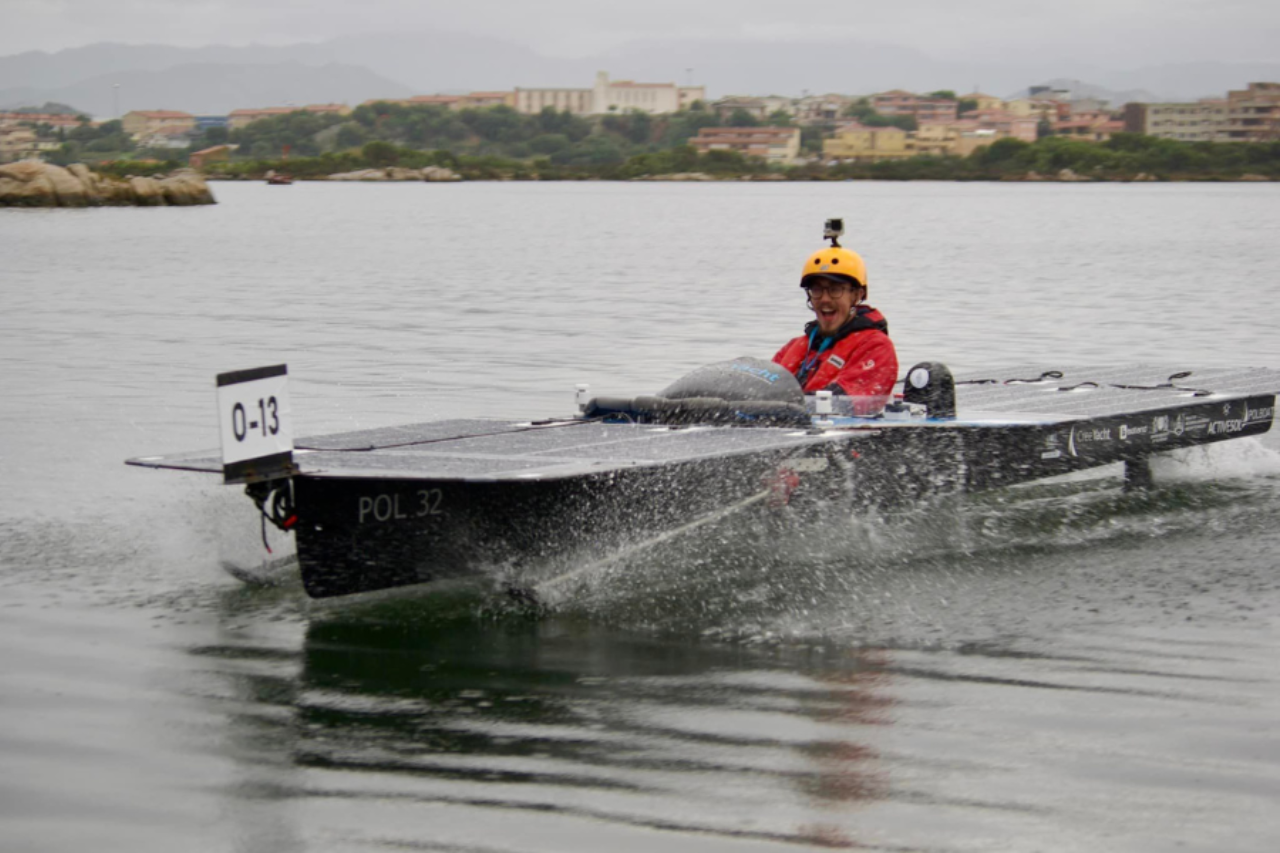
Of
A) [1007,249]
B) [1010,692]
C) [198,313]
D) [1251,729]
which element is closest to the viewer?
[1251,729]

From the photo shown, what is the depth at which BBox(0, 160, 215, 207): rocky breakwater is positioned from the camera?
236 ft

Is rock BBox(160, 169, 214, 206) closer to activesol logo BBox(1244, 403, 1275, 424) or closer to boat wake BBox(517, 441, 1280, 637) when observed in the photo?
activesol logo BBox(1244, 403, 1275, 424)

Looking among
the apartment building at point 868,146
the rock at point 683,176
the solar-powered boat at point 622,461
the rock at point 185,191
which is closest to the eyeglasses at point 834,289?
the solar-powered boat at point 622,461

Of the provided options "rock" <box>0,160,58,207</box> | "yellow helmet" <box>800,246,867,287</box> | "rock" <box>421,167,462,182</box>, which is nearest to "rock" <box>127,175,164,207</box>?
"rock" <box>0,160,58,207</box>

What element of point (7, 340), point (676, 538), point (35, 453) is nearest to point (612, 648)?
point (676, 538)

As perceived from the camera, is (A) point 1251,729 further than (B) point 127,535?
No

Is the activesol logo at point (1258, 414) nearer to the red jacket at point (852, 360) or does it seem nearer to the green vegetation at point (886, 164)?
the red jacket at point (852, 360)

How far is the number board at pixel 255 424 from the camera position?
694cm

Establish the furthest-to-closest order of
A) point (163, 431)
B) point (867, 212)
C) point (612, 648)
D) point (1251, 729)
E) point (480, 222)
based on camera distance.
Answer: point (867, 212) → point (480, 222) → point (163, 431) → point (612, 648) → point (1251, 729)

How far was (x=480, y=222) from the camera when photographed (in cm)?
7000

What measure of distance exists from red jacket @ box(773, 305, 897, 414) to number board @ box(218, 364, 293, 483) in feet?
12.2

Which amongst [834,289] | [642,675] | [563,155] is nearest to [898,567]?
[834,289]

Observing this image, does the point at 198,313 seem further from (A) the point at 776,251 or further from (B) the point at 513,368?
(A) the point at 776,251

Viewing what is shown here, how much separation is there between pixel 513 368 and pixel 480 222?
52.6m
